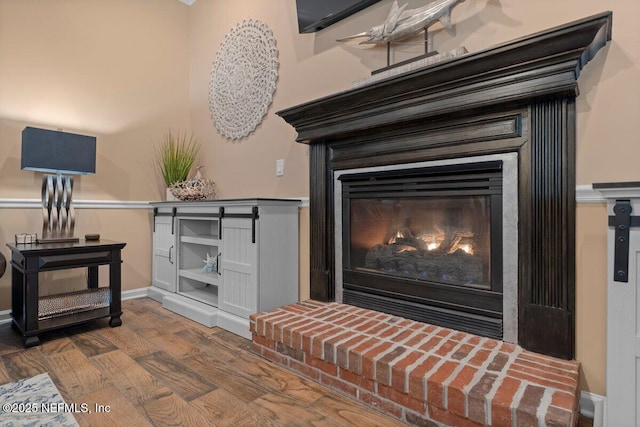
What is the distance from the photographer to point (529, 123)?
1.47 metres

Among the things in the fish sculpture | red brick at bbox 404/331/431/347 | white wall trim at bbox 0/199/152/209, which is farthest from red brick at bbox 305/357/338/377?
white wall trim at bbox 0/199/152/209

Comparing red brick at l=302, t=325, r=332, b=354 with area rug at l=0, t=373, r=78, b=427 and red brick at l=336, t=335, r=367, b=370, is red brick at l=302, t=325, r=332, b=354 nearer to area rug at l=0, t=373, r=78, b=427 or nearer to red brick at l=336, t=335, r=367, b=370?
red brick at l=336, t=335, r=367, b=370

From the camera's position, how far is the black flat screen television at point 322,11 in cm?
211

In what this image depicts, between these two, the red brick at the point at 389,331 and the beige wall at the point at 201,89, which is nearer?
the beige wall at the point at 201,89

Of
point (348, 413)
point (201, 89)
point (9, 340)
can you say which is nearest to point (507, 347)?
point (348, 413)

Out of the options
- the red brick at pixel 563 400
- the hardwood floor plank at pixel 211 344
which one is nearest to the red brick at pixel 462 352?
the red brick at pixel 563 400

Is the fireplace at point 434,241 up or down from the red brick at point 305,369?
up

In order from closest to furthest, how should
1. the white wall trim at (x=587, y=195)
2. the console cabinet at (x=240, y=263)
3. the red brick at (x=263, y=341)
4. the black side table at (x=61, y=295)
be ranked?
the white wall trim at (x=587, y=195), the red brick at (x=263, y=341), the black side table at (x=61, y=295), the console cabinet at (x=240, y=263)

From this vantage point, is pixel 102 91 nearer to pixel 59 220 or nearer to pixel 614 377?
pixel 59 220

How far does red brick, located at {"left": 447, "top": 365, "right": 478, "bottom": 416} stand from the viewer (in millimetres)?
1151

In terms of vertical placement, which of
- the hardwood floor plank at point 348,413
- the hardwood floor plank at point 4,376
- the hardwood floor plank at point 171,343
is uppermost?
the hardwood floor plank at point 171,343

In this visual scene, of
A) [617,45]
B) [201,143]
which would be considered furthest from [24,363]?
[617,45]

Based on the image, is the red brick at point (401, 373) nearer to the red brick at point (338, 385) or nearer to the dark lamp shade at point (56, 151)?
the red brick at point (338, 385)

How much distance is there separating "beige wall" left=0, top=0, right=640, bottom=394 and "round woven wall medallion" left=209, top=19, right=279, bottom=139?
0.09 metres
